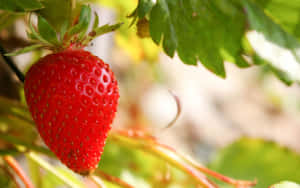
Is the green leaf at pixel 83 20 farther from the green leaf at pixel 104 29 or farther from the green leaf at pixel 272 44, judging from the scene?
the green leaf at pixel 272 44

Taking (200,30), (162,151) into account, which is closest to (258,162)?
(162,151)

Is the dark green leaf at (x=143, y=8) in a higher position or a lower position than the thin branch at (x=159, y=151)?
higher

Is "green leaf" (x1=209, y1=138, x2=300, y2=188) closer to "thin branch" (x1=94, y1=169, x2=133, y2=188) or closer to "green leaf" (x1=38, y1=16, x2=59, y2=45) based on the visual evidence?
"thin branch" (x1=94, y1=169, x2=133, y2=188)

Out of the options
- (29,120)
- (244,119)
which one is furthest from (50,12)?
(244,119)

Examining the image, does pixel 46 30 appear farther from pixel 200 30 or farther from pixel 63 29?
pixel 200 30

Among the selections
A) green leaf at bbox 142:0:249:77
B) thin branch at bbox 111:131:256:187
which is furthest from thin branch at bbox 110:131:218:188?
green leaf at bbox 142:0:249:77

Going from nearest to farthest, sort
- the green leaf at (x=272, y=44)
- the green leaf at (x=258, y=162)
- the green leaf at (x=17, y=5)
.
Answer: the green leaf at (x=17, y=5), the green leaf at (x=272, y=44), the green leaf at (x=258, y=162)

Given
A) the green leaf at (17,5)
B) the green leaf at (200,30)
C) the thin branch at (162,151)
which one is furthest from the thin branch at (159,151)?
the green leaf at (17,5)
